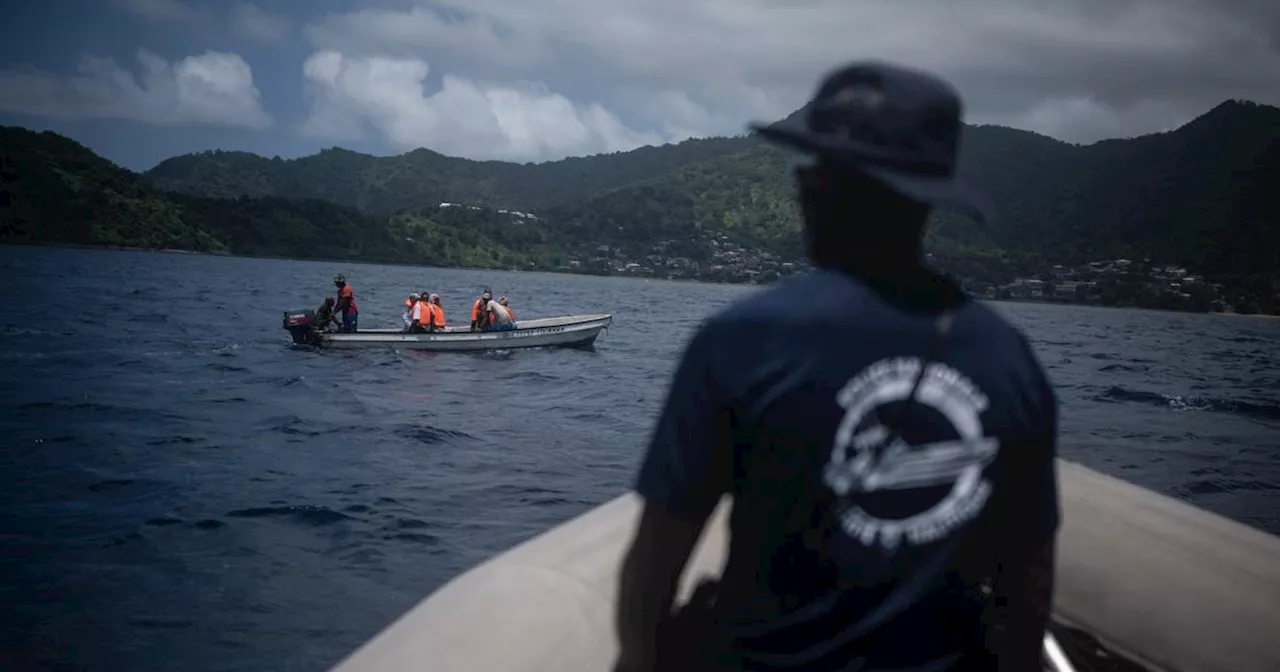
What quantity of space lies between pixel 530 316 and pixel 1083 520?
144 ft

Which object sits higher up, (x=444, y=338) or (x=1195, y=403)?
(x=444, y=338)

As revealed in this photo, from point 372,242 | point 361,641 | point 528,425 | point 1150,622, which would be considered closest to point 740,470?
point 1150,622

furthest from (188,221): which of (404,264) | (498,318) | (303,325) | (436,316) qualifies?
(498,318)

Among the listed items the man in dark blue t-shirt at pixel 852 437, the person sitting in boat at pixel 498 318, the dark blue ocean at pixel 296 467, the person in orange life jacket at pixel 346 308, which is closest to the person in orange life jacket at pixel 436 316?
the dark blue ocean at pixel 296 467

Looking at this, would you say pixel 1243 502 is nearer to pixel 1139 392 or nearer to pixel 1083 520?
pixel 1083 520

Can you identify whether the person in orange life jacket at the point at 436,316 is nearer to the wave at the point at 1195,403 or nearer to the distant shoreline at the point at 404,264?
the wave at the point at 1195,403

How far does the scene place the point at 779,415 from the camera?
1.40m

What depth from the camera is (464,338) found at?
23375mm

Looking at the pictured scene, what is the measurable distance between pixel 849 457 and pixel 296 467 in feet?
38.5

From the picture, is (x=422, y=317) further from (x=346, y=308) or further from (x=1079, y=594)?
(x=1079, y=594)

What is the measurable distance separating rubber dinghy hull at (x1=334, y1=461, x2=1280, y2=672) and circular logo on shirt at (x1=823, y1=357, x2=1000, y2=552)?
1014mm

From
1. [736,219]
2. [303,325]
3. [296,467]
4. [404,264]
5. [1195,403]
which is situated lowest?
[296,467]

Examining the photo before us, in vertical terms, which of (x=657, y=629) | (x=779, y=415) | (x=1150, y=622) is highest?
(x=779, y=415)

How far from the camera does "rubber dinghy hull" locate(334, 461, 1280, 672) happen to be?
2576 mm
